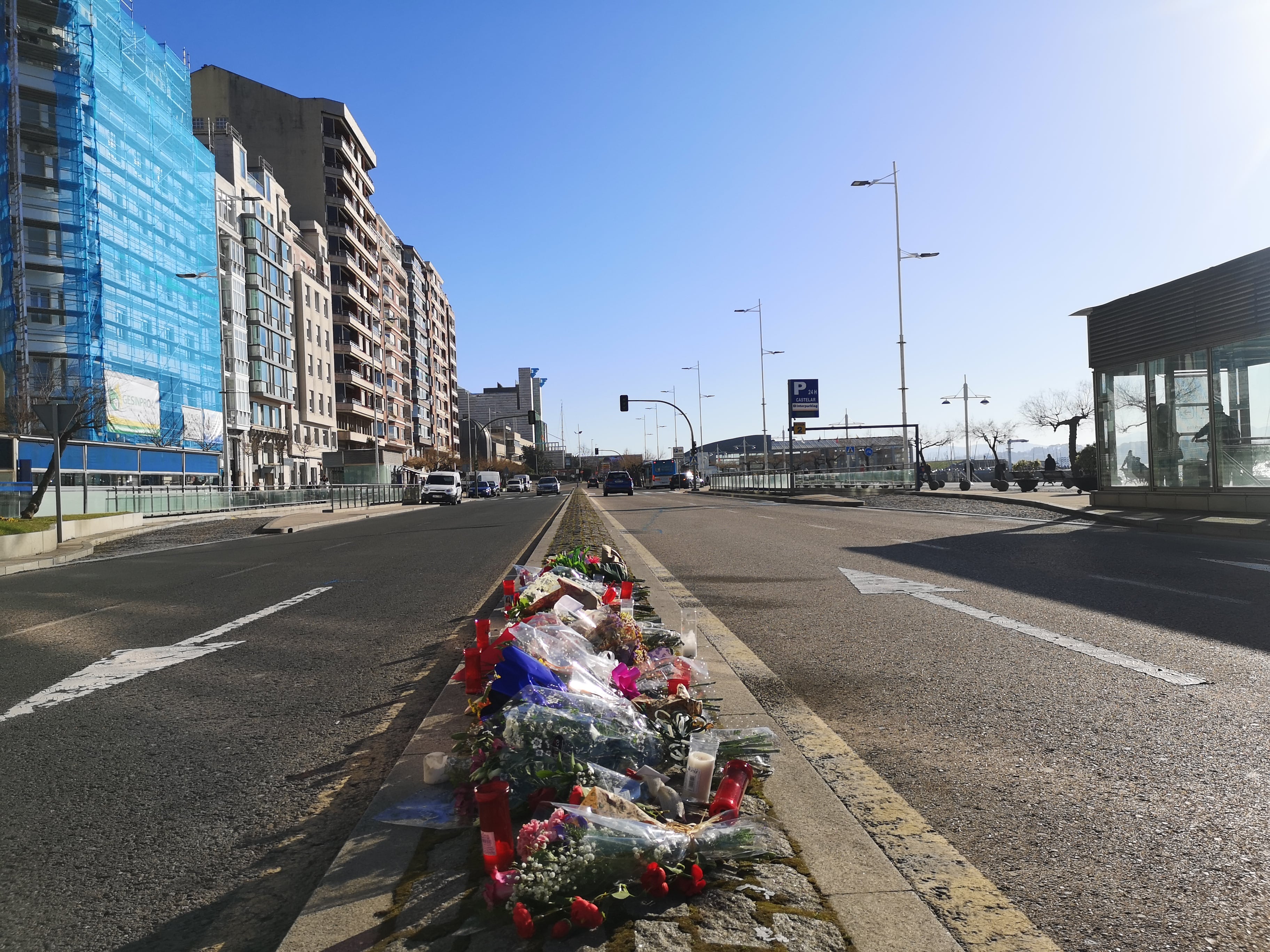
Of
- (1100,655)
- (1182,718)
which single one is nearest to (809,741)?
(1182,718)

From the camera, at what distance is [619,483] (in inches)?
2511

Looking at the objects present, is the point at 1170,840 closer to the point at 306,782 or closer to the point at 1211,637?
the point at 306,782

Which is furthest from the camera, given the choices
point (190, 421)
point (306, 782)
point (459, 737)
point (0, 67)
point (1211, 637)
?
point (190, 421)

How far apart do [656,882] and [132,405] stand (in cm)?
4517

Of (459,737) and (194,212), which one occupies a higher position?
(194,212)

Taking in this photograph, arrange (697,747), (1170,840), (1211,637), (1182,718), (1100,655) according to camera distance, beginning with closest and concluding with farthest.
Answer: (1170,840)
(697,747)
(1182,718)
(1100,655)
(1211,637)

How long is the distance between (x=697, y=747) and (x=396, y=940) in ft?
4.44

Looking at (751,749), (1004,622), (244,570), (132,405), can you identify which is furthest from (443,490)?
(751,749)

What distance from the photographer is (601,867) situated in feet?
7.95

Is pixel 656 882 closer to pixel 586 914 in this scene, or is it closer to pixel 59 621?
pixel 586 914

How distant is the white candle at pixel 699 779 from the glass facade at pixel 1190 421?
61.3 ft

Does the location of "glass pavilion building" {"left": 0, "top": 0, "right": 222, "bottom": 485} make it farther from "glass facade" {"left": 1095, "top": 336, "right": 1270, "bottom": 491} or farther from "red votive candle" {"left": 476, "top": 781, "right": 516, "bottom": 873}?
"red votive candle" {"left": 476, "top": 781, "right": 516, "bottom": 873}

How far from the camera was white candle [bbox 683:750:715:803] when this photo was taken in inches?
118

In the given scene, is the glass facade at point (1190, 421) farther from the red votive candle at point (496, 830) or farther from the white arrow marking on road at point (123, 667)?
the red votive candle at point (496, 830)
